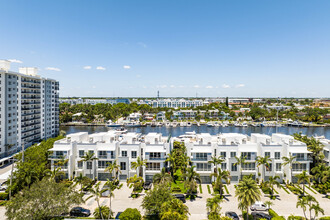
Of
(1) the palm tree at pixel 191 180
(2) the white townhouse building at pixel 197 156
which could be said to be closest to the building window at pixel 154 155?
(2) the white townhouse building at pixel 197 156

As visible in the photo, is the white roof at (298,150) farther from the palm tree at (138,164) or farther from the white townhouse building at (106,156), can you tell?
the palm tree at (138,164)

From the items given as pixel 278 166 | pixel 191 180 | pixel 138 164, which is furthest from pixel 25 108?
pixel 278 166

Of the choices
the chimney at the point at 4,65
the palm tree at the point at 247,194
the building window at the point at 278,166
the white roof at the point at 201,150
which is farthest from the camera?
the chimney at the point at 4,65

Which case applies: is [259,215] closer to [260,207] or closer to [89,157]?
[260,207]

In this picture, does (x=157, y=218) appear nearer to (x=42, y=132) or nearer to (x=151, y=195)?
(x=151, y=195)

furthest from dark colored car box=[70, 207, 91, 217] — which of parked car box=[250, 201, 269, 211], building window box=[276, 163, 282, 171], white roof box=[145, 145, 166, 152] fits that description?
building window box=[276, 163, 282, 171]

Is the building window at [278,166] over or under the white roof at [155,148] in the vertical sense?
under

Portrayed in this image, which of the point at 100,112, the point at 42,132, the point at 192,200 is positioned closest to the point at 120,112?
the point at 100,112

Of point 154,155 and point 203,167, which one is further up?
point 154,155

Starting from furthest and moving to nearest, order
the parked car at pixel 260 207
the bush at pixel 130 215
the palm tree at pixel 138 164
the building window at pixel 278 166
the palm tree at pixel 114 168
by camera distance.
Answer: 1. the building window at pixel 278 166
2. the palm tree at pixel 138 164
3. the palm tree at pixel 114 168
4. the parked car at pixel 260 207
5. the bush at pixel 130 215
